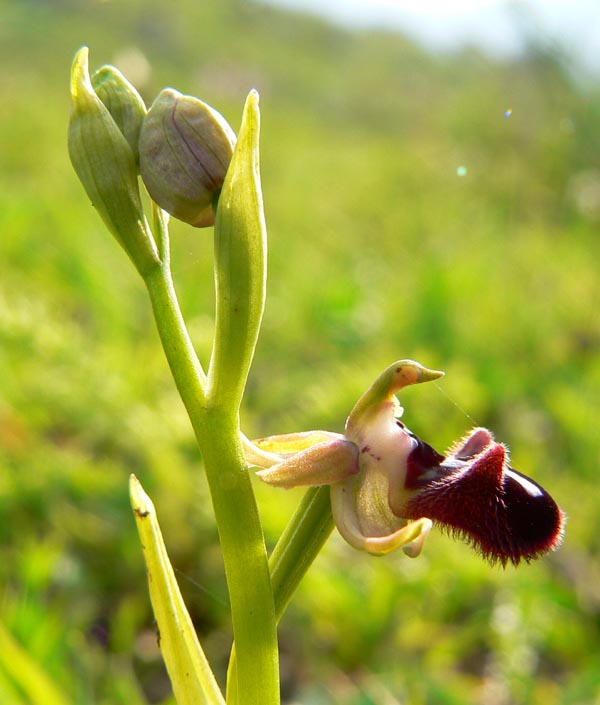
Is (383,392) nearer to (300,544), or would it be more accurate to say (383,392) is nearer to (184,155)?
(300,544)

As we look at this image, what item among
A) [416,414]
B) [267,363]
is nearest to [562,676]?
[416,414]

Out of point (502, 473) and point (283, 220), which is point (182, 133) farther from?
point (283, 220)

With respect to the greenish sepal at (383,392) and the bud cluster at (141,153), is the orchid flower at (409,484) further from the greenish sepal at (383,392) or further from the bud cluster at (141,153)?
the bud cluster at (141,153)

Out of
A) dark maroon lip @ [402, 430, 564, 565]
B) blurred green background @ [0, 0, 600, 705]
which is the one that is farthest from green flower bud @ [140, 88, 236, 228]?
blurred green background @ [0, 0, 600, 705]

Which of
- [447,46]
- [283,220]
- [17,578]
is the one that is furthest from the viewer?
[447,46]

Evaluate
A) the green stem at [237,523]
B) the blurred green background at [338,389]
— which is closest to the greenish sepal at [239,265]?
the green stem at [237,523]

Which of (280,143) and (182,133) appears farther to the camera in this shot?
(280,143)

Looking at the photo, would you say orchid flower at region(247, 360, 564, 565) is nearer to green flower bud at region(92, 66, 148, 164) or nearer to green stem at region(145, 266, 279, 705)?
green stem at region(145, 266, 279, 705)
